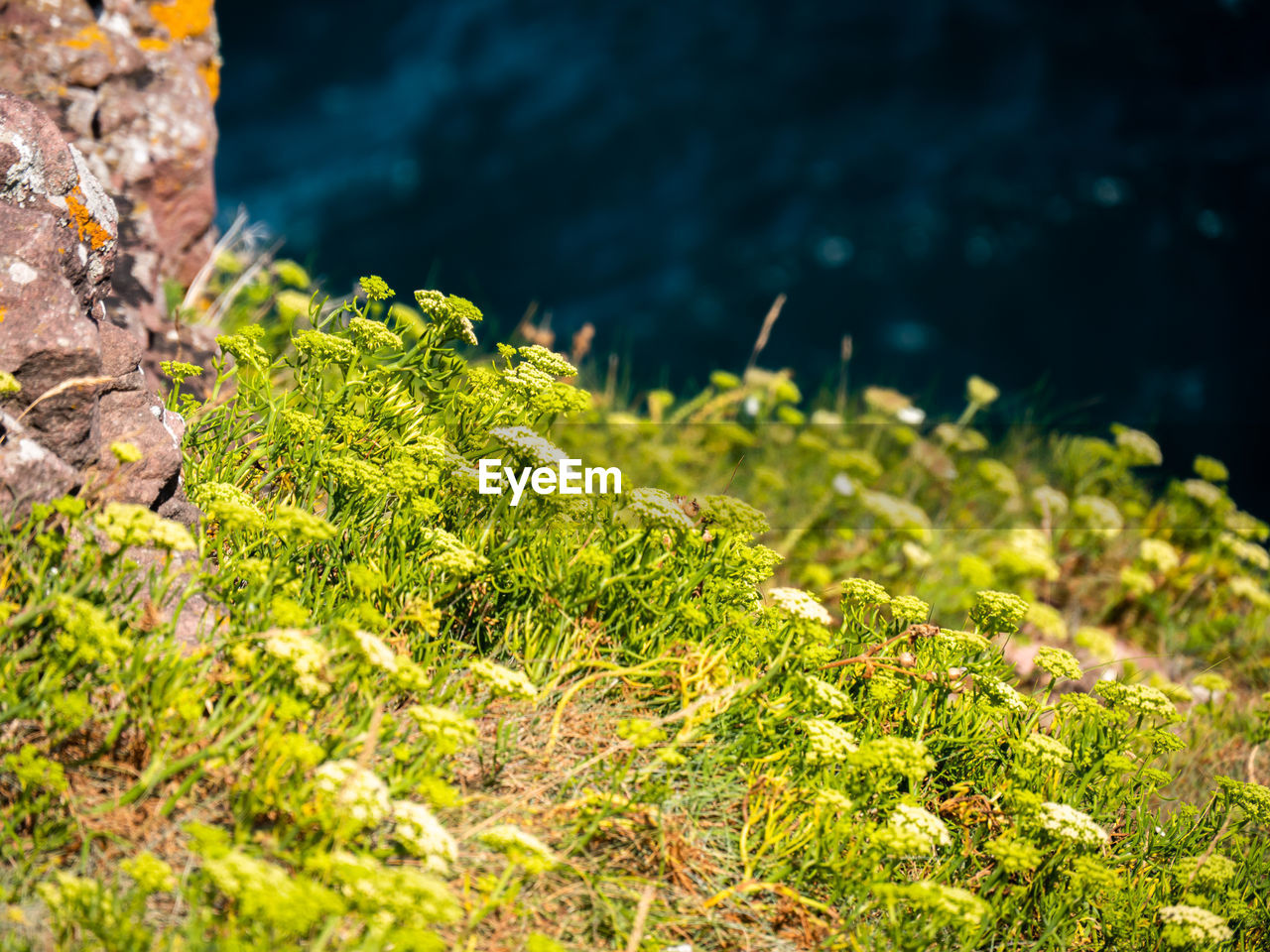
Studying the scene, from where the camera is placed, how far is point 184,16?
4.65 meters

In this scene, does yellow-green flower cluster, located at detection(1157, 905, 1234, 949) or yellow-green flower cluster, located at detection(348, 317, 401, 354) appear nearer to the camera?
yellow-green flower cluster, located at detection(1157, 905, 1234, 949)

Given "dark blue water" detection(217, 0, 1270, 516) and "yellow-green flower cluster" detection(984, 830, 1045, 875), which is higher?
"dark blue water" detection(217, 0, 1270, 516)

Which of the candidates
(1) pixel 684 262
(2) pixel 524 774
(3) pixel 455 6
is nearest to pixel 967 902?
(2) pixel 524 774

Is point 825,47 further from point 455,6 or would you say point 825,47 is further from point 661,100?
point 455,6

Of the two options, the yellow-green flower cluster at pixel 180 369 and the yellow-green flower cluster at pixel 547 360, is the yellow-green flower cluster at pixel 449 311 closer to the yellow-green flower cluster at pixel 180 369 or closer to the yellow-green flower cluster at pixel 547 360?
the yellow-green flower cluster at pixel 547 360

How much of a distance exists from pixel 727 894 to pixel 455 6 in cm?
1515

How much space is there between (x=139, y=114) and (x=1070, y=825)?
4.39 metres

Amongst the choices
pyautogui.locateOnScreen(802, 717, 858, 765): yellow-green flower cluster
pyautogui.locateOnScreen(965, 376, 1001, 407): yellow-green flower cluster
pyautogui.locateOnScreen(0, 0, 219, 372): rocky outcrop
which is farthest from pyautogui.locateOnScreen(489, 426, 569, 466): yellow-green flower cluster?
pyautogui.locateOnScreen(965, 376, 1001, 407): yellow-green flower cluster

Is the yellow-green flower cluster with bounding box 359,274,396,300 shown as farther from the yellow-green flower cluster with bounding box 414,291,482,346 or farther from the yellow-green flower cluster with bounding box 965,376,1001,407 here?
the yellow-green flower cluster with bounding box 965,376,1001,407

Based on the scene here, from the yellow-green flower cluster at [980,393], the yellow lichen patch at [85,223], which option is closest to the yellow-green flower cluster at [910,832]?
the yellow lichen patch at [85,223]

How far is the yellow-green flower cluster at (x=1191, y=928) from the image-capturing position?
2.15 meters

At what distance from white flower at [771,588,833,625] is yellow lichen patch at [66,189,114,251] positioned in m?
2.12

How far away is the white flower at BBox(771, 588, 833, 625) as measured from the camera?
240 cm

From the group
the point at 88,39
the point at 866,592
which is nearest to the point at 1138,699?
the point at 866,592
